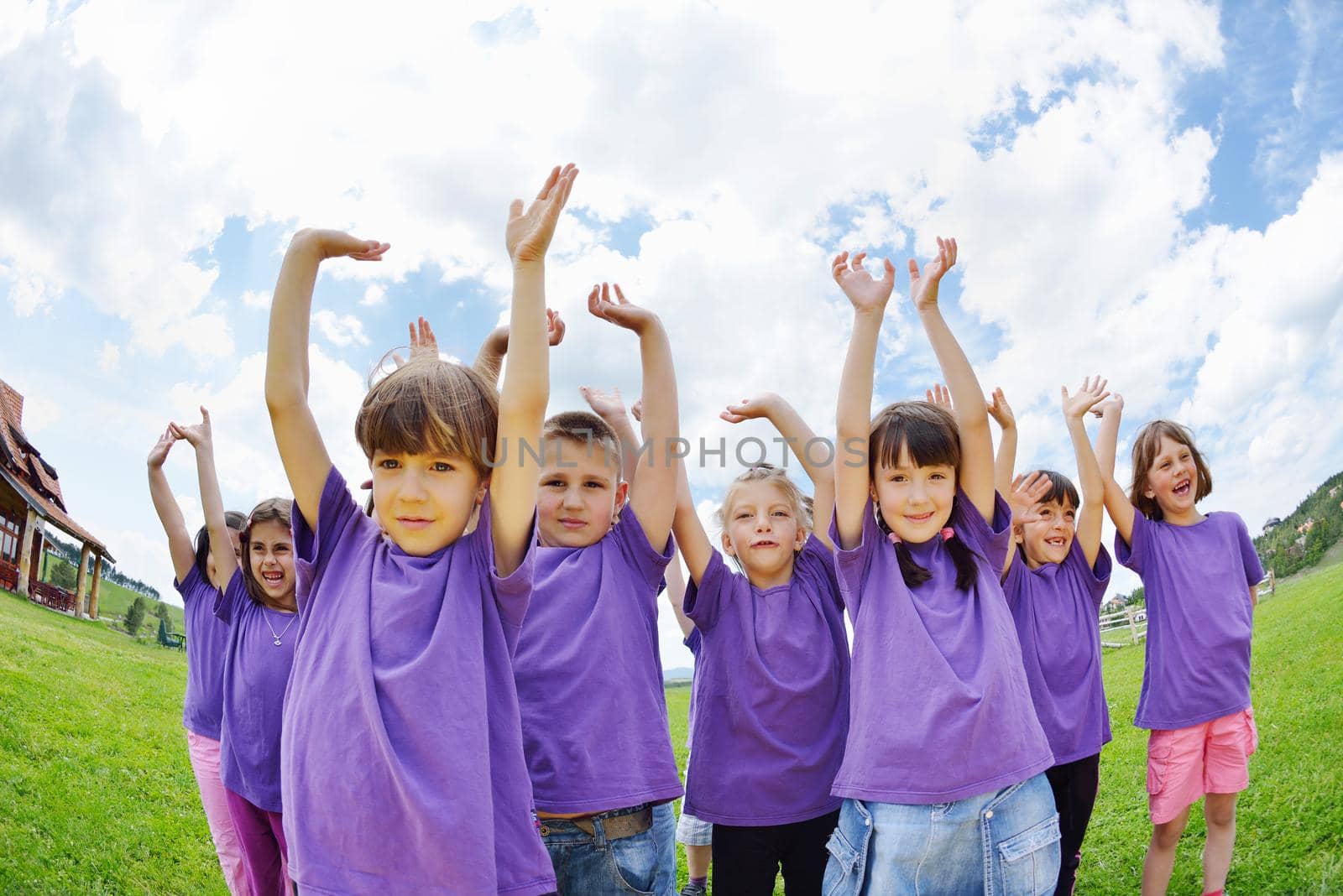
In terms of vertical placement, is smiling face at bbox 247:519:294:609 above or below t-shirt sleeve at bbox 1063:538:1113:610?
below

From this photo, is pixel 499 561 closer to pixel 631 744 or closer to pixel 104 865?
pixel 631 744

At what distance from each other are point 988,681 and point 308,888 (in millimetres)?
2158

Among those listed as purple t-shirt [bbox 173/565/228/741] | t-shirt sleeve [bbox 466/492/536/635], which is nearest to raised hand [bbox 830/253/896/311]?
t-shirt sleeve [bbox 466/492/536/635]

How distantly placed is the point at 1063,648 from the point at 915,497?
2179 mm

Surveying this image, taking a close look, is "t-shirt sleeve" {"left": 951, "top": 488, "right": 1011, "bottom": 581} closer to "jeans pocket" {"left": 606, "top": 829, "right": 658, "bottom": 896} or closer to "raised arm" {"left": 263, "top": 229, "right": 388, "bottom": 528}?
"jeans pocket" {"left": 606, "top": 829, "right": 658, "bottom": 896}

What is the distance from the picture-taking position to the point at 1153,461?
5777 millimetres

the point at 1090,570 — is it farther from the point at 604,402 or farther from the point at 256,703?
the point at 256,703

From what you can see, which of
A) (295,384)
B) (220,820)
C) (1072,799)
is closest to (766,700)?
(295,384)

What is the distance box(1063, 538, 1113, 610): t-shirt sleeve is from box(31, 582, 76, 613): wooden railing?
24.0 metres

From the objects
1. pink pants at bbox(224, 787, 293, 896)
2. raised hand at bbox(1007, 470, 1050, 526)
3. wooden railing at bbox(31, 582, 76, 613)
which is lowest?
wooden railing at bbox(31, 582, 76, 613)

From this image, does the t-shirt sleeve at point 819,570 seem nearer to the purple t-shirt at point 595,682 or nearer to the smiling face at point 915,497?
the smiling face at point 915,497

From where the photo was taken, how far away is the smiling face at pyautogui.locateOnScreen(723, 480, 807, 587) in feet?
13.1

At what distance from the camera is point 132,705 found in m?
11.0

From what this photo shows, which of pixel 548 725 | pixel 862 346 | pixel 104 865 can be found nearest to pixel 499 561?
pixel 548 725
